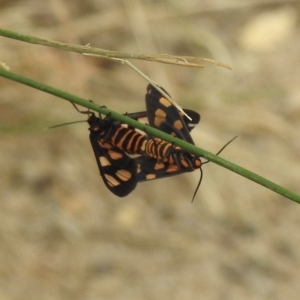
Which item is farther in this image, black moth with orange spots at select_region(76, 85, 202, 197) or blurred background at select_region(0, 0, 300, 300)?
blurred background at select_region(0, 0, 300, 300)

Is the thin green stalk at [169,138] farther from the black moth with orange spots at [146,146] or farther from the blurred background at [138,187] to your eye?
the blurred background at [138,187]

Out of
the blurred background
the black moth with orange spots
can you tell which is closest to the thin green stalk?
the black moth with orange spots

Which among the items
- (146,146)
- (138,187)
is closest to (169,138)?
(146,146)

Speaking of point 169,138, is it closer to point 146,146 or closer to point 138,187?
point 146,146

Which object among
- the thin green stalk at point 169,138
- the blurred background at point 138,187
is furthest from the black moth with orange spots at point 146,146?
the blurred background at point 138,187

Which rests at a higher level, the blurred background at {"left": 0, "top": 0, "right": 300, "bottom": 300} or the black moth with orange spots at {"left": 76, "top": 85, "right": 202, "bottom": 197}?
the blurred background at {"left": 0, "top": 0, "right": 300, "bottom": 300}

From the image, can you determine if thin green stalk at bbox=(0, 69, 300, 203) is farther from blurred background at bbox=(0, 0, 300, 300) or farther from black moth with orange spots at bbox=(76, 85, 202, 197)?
blurred background at bbox=(0, 0, 300, 300)
